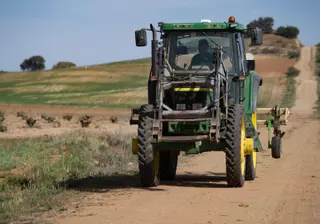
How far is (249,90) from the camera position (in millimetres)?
14234

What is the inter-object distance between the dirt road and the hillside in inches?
1424

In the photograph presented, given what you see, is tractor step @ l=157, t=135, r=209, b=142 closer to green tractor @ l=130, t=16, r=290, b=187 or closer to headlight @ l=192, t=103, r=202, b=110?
green tractor @ l=130, t=16, r=290, b=187

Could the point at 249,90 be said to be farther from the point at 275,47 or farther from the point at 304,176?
the point at 275,47

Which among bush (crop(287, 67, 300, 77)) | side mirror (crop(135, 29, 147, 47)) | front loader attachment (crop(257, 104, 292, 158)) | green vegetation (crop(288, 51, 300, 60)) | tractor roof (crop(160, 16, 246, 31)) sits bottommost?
bush (crop(287, 67, 300, 77))

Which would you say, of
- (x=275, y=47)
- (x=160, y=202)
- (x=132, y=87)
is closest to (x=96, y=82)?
(x=132, y=87)

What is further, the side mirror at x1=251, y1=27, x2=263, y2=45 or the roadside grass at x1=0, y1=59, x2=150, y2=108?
the roadside grass at x1=0, y1=59, x2=150, y2=108

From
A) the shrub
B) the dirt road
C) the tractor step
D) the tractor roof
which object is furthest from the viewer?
the shrub

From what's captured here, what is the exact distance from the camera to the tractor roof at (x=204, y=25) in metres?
13.3

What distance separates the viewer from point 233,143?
39.9ft

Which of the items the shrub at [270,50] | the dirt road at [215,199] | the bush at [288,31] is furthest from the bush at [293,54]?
the dirt road at [215,199]

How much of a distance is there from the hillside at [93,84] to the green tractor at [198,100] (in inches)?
1483

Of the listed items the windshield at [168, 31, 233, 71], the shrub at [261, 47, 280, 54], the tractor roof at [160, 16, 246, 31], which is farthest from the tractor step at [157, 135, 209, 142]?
the shrub at [261, 47, 280, 54]

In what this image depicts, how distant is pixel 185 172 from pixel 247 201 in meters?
4.80

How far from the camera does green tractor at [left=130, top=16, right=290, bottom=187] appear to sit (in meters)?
12.2
